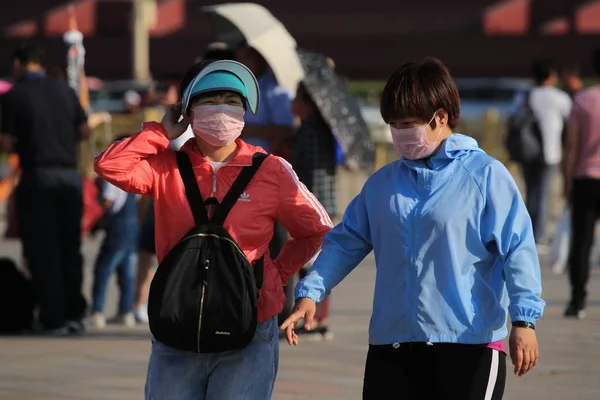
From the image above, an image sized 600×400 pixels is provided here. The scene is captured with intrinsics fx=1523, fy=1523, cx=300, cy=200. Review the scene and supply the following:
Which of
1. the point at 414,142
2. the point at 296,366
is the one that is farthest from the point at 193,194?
the point at 296,366

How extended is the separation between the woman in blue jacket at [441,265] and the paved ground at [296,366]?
10.3ft

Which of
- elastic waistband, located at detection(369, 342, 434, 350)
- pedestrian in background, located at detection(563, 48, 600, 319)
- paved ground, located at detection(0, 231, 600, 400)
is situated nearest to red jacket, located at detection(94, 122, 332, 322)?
elastic waistband, located at detection(369, 342, 434, 350)

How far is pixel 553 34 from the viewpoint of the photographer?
42062 millimetres

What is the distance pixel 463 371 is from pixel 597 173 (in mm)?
6236

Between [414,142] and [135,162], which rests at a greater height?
[414,142]

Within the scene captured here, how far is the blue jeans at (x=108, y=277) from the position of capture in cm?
1074

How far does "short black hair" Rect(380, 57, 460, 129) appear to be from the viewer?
4504 millimetres

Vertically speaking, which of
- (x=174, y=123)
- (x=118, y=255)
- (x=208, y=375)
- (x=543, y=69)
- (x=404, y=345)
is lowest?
(x=118, y=255)

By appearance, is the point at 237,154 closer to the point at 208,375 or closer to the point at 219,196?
the point at 219,196

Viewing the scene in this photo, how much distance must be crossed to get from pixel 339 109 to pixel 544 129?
20.0 ft

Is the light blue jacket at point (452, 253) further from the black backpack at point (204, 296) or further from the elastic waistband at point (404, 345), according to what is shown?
the black backpack at point (204, 296)

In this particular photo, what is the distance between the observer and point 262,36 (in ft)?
31.5

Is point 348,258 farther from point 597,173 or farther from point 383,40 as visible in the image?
point 383,40

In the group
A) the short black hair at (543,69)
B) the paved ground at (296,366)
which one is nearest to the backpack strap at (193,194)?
the paved ground at (296,366)
